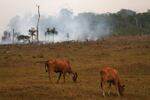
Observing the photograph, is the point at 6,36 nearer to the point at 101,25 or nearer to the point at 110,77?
the point at 101,25

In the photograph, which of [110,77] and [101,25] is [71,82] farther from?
[101,25]

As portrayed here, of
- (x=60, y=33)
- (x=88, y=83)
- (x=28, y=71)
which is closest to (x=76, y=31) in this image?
(x=60, y=33)

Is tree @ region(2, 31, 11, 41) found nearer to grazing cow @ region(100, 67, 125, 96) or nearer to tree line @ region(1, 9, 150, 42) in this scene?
tree line @ region(1, 9, 150, 42)

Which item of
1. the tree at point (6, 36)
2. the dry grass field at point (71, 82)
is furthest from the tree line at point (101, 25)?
the dry grass field at point (71, 82)

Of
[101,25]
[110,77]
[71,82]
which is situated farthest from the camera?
[101,25]

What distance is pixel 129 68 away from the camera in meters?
40.2

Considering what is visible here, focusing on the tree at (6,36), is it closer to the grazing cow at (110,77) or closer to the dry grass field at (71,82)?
the dry grass field at (71,82)

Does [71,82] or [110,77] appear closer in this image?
[110,77]

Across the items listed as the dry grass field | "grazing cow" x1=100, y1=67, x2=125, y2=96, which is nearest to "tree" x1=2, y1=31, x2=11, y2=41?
the dry grass field

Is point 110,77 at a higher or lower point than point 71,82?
higher

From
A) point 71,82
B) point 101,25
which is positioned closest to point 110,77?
point 71,82

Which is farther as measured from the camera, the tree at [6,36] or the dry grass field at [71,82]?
the tree at [6,36]

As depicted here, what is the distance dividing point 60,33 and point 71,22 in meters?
11.7

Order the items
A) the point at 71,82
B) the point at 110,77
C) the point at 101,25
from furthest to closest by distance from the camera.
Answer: the point at 101,25
the point at 71,82
the point at 110,77
